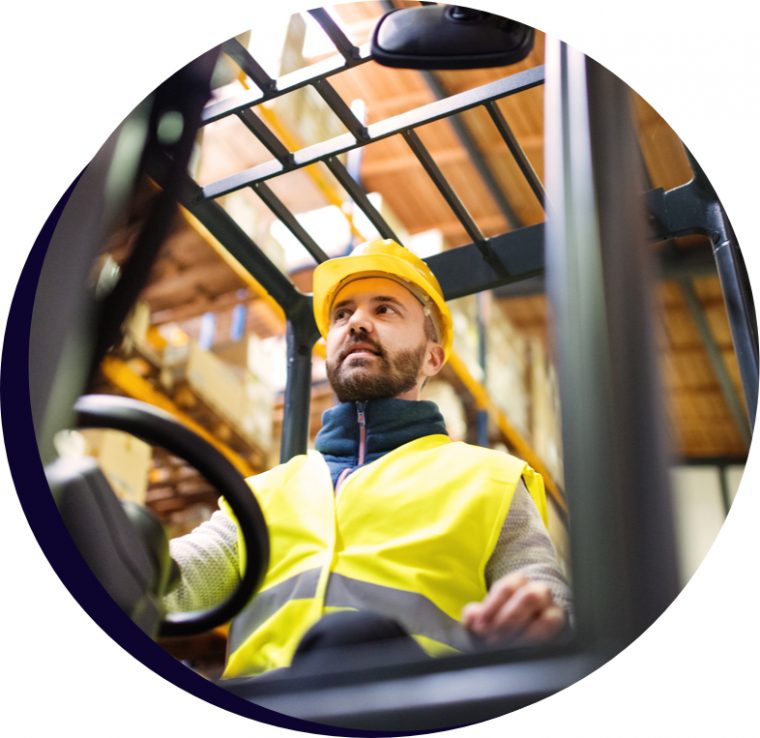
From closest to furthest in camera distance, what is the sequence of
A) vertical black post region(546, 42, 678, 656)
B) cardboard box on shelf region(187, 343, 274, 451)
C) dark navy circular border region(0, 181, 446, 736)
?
vertical black post region(546, 42, 678, 656), dark navy circular border region(0, 181, 446, 736), cardboard box on shelf region(187, 343, 274, 451)

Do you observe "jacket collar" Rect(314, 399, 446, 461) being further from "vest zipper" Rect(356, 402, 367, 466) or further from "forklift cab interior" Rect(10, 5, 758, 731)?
"forklift cab interior" Rect(10, 5, 758, 731)

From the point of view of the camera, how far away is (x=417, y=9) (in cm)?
83

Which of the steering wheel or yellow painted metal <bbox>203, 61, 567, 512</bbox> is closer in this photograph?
the steering wheel

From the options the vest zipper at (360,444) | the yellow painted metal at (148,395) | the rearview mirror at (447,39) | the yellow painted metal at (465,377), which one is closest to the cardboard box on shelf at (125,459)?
the yellow painted metal at (148,395)

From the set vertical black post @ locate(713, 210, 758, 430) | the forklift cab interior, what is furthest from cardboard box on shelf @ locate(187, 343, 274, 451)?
vertical black post @ locate(713, 210, 758, 430)

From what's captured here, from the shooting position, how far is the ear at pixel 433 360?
3.12 feet

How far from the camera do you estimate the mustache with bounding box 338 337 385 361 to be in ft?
3.07

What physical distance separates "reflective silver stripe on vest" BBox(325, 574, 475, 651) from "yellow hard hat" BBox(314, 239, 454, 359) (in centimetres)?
28

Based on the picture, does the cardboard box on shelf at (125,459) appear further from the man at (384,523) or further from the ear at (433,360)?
the ear at (433,360)

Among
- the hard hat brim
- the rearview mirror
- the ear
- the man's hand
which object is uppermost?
the rearview mirror

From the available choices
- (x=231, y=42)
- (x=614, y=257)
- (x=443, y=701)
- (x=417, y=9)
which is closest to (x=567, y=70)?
(x=417, y=9)

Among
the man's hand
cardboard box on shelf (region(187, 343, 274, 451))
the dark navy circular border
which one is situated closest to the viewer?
the man's hand

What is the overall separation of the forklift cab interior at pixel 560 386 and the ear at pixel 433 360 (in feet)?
0.77

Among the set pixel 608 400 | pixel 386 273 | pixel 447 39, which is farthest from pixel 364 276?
pixel 608 400
